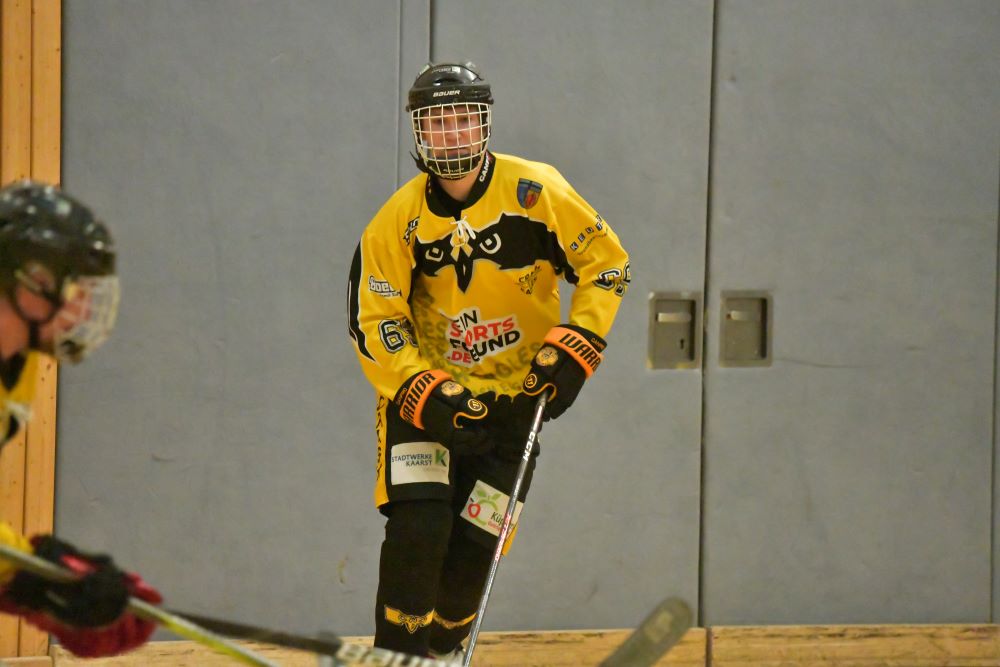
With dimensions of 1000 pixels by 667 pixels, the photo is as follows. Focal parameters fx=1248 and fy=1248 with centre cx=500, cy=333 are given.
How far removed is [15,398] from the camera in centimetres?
194

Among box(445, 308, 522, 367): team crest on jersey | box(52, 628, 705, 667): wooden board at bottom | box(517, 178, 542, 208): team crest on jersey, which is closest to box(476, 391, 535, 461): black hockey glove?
box(445, 308, 522, 367): team crest on jersey

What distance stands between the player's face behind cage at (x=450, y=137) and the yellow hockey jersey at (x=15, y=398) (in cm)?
120

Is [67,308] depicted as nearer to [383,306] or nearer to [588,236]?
[383,306]

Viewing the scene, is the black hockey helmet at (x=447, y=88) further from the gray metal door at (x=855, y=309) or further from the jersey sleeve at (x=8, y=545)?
Result: the jersey sleeve at (x=8, y=545)

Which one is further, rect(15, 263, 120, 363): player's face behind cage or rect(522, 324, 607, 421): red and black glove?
rect(522, 324, 607, 421): red and black glove

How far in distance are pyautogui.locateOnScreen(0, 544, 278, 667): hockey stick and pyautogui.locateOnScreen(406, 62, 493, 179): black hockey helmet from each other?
1.33m

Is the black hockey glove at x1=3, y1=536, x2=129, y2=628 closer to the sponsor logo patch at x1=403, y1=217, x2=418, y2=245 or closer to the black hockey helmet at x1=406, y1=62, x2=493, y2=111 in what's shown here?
the sponsor logo patch at x1=403, y1=217, x2=418, y2=245

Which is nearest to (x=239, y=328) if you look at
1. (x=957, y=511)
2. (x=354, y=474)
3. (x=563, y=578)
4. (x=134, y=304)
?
(x=134, y=304)

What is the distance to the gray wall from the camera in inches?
142

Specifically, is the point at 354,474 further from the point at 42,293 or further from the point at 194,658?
the point at 42,293

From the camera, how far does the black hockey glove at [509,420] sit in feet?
10.1

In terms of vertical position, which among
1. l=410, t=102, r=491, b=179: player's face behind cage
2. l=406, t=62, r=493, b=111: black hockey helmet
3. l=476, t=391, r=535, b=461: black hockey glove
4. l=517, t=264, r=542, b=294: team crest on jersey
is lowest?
l=476, t=391, r=535, b=461: black hockey glove

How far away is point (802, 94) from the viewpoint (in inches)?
154

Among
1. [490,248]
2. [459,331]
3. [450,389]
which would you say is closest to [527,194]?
[490,248]
